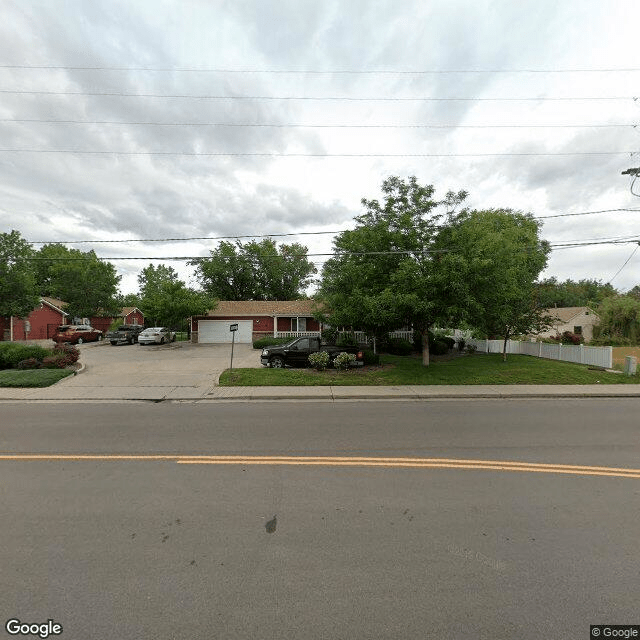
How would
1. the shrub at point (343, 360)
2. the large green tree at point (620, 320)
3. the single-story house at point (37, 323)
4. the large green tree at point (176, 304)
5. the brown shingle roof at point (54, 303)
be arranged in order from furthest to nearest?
the brown shingle roof at point (54, 303) → the single-story house at point (37, 323) → the large green tree at point (176, 304) → the large green tree at point (620, 320) → the shrub at point (343, 360)

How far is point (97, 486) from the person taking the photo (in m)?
4.43

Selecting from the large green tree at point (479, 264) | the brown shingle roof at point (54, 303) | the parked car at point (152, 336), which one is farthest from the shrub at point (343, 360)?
the brown shingle roof at point (54, 303)

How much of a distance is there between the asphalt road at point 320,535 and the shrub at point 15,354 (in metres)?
10.7

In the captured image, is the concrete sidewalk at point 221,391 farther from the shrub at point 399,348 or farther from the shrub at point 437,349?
the shrub at point 437,349

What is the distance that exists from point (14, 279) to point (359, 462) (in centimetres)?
2938

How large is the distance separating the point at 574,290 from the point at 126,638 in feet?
280

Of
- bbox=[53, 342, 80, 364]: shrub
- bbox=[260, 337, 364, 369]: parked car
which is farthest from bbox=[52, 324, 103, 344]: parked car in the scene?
bbox=[260, 337, 364, 369]: parked car

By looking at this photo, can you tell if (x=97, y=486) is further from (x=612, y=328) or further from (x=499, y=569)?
(x=612, y=328)

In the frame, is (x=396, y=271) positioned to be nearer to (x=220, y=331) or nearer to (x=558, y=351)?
(x=558, y=351)

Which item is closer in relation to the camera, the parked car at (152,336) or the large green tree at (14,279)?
the large green tree at (14,279)

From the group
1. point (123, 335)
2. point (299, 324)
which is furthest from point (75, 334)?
point (299, 324)

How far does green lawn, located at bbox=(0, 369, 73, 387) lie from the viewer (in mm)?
12117

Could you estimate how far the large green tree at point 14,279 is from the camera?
24.6 m

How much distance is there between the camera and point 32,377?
12578 millimetres
